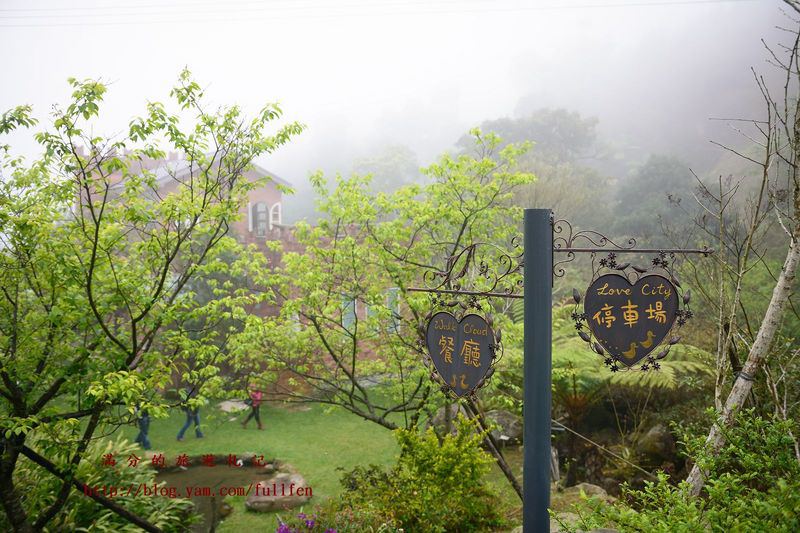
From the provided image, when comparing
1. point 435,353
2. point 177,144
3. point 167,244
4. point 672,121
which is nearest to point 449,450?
point 435,353

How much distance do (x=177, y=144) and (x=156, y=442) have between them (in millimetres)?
7213

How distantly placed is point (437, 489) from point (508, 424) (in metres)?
5.07

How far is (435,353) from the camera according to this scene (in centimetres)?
320

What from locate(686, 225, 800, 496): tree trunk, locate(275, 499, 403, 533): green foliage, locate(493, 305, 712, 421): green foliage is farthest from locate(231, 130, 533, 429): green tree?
locate(686, 225, 800, 496): tree trunk

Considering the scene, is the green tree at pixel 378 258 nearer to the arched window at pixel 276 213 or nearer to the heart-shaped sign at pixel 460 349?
the heart-shaped sign at pixel 460 349

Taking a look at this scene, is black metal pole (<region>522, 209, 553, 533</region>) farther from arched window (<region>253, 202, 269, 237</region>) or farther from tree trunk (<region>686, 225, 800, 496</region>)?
arched window (<region>253, 202, 269, 237</region>)

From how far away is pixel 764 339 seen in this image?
3385 millimetres

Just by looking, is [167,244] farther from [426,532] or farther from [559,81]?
[559,81]

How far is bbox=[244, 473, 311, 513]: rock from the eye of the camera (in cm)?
690

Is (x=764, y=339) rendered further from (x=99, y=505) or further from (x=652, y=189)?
(x=652, y=189)

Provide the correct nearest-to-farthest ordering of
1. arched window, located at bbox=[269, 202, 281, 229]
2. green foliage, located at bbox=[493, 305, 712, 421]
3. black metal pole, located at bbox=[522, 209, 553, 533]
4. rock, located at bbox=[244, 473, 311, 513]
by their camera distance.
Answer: black metal pole, located at bbox=[522, 209, 553, 533] → rock, located at bbox=[244, 473, 311, 513] → green foliage, located at bbox=[493, 305, 712, 421] → arched window, located at bbox=[269, 202, 281, 229]

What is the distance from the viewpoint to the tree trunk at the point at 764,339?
3.23 metres

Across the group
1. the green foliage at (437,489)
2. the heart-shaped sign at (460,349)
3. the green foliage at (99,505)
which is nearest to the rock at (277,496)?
the green foliage at (99,505)

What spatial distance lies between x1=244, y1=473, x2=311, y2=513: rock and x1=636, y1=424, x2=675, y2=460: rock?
194 inches
